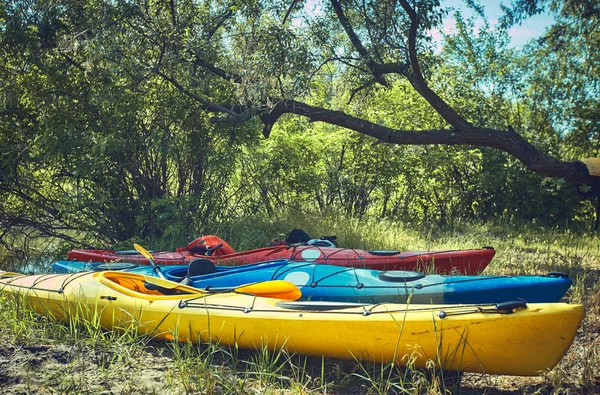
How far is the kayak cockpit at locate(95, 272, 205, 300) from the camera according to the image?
4.25m

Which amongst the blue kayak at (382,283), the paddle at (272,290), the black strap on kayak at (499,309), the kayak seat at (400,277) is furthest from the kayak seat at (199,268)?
the black strap on kayak at (499,309)

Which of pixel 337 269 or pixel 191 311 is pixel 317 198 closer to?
pixel 337 269

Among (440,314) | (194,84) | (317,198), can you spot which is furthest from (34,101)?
(440,314)

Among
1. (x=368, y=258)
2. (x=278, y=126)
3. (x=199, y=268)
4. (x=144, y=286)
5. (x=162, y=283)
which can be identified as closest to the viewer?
(x=162, y=283)

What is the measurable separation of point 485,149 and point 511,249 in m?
3.59

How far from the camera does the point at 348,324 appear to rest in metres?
3.54

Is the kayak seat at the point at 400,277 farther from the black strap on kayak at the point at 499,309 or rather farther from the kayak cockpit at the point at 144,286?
the kayak cockpit at the point at 144,286

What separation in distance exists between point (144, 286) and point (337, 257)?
220cm

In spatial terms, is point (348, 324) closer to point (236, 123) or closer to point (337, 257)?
point (337, 257)

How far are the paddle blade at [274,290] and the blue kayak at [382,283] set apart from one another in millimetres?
369

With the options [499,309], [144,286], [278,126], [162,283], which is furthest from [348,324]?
[278,126]

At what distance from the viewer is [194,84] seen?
28.5 ft

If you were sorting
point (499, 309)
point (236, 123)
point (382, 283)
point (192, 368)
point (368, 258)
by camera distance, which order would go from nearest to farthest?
1. point (499, 309)
2. point (192, 368)
3. point (382, 283)
4. point (368, 258)
5. point (236, 123)

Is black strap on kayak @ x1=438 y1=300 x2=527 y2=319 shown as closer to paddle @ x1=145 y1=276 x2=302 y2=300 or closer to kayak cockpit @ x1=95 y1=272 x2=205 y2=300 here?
paddle @ x1=145 y1=276 x2=302 y2=300
